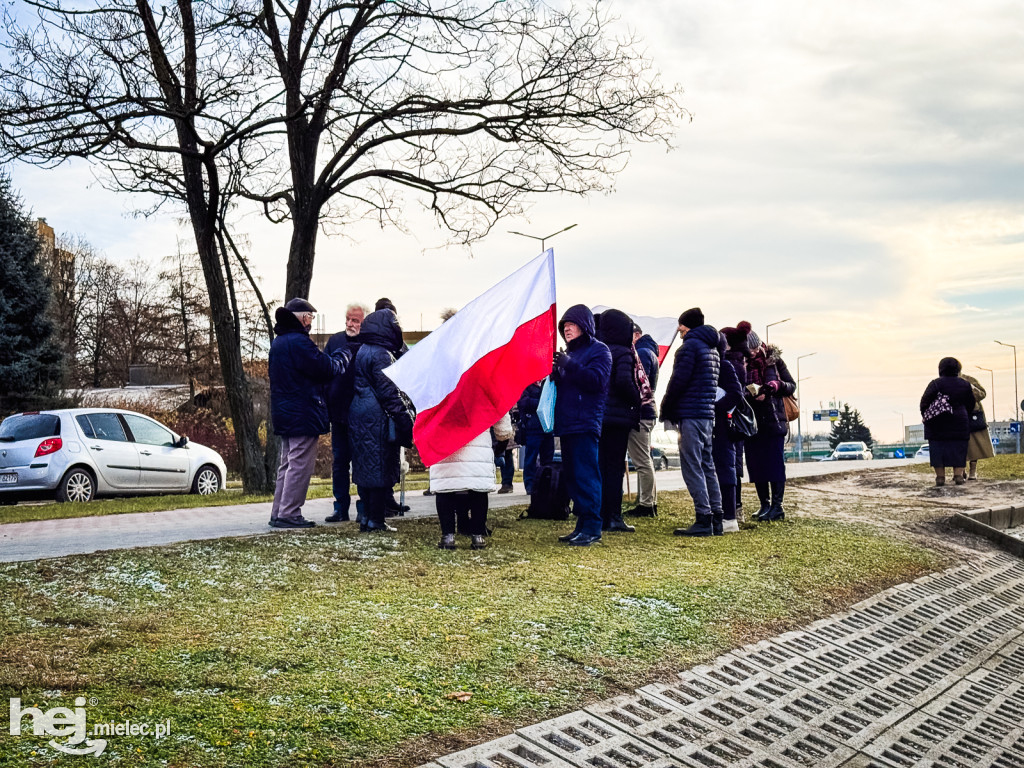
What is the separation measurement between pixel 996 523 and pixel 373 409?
29.9 feet

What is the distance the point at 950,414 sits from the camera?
17.2m

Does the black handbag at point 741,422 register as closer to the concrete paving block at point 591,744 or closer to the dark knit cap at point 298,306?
the dark knit cap at point 298,306

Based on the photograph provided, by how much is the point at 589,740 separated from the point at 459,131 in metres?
15.7

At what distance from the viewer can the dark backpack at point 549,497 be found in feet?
36.8

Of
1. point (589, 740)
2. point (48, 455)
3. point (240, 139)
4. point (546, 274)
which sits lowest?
point (589, 740)

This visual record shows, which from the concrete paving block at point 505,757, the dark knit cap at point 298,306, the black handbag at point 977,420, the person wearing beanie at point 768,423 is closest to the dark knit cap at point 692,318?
the person wearing beanie at point 768,423

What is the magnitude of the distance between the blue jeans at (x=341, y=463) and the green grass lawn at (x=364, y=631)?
1.58 m

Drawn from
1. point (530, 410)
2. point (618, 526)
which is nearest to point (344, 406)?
point (530, 410)

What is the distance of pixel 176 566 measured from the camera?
7.39 metres

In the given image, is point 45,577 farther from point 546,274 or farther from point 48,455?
point 48,455

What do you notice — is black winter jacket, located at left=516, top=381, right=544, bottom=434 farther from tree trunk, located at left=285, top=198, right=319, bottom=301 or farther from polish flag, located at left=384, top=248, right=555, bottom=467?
tree trunk, located at left=285, top=198, right=319, bottom=301

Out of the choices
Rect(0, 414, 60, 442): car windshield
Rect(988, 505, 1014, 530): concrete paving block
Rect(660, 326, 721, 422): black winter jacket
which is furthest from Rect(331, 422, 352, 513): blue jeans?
Rect(988, 505, 1014, 530): concrete paving block

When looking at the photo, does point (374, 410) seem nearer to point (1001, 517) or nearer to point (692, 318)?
point (692, 318)

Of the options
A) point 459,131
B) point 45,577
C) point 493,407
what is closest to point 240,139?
point 459,131
